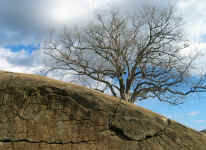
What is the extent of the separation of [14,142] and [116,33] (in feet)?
48.6

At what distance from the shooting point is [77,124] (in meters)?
3.95

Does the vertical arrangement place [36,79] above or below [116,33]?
below

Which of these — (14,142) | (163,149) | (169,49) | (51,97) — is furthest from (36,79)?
(169,49)

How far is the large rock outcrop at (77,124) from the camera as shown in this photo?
383 centimetres

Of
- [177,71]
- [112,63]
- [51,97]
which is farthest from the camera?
[112,63]

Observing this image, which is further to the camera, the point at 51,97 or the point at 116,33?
the point at 116,33

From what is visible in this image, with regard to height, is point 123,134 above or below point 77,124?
below

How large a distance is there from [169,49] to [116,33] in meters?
4.55

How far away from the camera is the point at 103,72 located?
17312 mm

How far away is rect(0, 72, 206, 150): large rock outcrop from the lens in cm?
383

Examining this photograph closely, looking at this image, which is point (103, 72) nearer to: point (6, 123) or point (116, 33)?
point (116, 33)

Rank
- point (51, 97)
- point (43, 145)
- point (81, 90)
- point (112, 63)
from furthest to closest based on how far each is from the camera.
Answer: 1. point (112, 63)
2. point (81, 90)
3. point (51, 97)
4. point (43, 145)

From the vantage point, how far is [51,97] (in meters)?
4.14

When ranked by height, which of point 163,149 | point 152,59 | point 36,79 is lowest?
point 163,149
